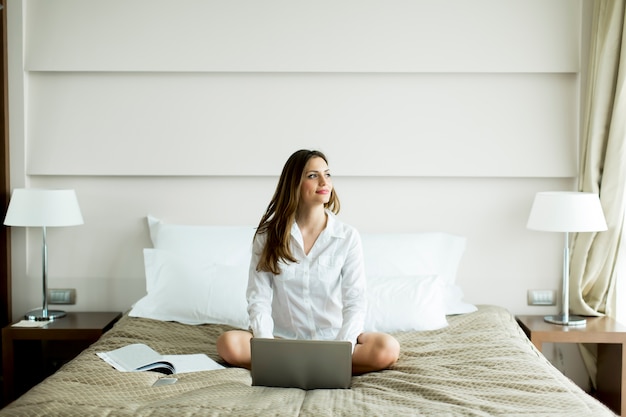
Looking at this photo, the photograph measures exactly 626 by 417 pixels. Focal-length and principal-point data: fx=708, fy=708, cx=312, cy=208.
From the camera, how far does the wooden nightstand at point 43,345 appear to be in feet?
10.6

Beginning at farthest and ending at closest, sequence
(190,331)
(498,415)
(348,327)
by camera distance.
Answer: (190,331), (348,327), (498,415)

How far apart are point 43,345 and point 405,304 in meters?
1.91

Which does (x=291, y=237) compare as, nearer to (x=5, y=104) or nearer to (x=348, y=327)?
(x=348, y=327)

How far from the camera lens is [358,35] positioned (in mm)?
3512

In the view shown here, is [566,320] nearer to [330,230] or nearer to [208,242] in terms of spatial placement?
[330,230]

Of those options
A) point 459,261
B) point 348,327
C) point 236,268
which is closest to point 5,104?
point 236,268

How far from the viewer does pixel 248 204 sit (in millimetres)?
3594

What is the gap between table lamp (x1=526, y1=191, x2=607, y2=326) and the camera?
3.17m

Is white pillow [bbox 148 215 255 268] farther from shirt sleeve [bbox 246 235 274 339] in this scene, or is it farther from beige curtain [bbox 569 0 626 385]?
beige curtain [bbox 569 0 626 385]

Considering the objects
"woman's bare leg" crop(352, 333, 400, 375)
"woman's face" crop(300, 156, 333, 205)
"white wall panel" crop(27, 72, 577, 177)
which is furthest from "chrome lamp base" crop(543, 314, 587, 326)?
"woman's face" crop(300, 156, 333, 205)

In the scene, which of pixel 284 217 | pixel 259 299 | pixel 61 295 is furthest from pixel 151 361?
pixel 61 295

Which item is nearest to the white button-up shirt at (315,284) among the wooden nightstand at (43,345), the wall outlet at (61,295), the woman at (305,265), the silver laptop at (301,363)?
the woman at (305,265)

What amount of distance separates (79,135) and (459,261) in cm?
203

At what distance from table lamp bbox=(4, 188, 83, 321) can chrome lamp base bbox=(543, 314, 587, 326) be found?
7.56 feet
